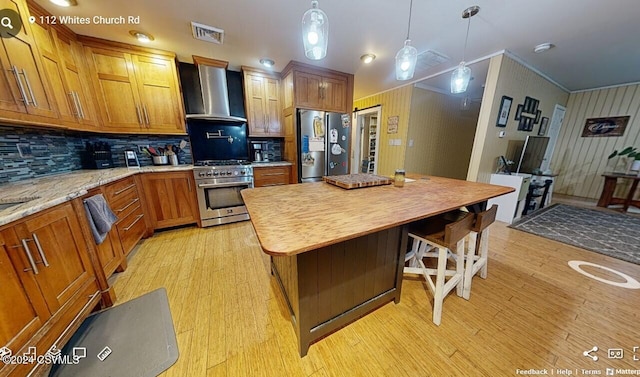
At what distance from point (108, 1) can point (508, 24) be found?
3.69 metres

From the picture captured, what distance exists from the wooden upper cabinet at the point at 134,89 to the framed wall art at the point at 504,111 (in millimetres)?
4504

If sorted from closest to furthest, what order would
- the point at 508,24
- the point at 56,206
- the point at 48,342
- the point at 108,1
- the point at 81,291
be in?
1. the point at 48,342
2. the point at 56,206
3. the point at 81,291
4. the point at 108,1
5. the point at 508,24

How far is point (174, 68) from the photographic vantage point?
253cm

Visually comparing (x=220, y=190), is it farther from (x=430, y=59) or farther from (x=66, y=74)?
(x=430, y=59)

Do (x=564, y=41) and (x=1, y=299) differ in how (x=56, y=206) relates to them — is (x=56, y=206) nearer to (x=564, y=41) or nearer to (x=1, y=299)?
(x=1, y=299)

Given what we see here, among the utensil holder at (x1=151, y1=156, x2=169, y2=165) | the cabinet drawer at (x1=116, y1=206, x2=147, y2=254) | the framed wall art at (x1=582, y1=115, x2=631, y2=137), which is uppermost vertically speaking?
the framed wall art at (x1=582, y1=115, x2=631, y2=137)

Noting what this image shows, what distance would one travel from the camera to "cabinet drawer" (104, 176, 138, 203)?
171cm

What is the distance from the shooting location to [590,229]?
2732 millimetres

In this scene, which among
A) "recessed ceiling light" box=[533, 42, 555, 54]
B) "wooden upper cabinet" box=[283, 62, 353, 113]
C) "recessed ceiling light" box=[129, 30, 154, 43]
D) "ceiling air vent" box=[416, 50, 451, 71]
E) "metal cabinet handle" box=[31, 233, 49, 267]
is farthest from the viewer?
"wooden upper cabinet" box=[283, 62, 353, 113]

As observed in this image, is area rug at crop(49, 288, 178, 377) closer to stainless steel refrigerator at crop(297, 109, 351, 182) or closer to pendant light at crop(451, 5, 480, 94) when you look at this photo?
stainless steel refrigerator at crop(297, 109, 351, 182)

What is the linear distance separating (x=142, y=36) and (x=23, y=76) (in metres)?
1.13

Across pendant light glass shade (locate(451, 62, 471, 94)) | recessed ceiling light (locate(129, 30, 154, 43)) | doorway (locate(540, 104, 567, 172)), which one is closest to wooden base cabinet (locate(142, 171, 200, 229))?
recessed ceiling light (locate(129, 30, 154, 43))

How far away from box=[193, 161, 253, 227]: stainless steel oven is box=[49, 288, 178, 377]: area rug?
4.55ft

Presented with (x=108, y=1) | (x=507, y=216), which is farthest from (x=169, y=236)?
(x=507, y=216)
